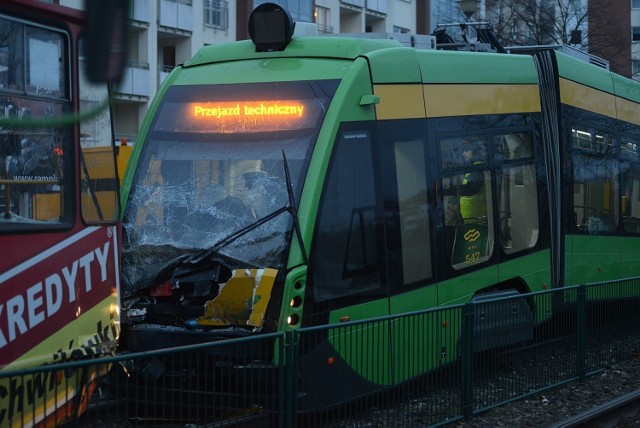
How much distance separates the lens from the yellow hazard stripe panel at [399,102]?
9.65 metres

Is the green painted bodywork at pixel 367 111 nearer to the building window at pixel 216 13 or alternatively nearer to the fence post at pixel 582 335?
the fence post at pixel 582 335

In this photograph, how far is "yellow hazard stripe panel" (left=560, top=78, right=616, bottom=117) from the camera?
42.9 feet

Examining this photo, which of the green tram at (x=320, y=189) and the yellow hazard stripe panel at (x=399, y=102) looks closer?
the green tram at (x=320, y=189)

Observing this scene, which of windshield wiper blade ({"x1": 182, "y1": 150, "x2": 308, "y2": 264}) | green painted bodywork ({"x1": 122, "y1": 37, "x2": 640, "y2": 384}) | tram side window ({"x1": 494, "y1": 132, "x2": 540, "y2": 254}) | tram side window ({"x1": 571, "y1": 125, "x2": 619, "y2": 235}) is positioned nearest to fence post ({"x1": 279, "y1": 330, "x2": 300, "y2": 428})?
green painted bodywork ({"x1": 122, "y1": 37, "x2": 640, "y2": 384})

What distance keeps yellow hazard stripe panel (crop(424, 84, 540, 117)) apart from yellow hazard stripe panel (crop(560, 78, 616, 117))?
795mm

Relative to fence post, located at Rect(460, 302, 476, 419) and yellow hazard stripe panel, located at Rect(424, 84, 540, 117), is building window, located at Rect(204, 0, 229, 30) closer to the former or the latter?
yellow hazard stripe panel, located at Rect(424, 84, 540, 117)

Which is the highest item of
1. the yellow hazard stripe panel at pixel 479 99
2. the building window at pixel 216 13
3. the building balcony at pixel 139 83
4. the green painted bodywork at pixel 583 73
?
the building window at pixel 216 13

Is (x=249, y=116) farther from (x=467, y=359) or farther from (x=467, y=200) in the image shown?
(x=467, y=359)

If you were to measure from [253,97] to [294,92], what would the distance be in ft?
1.34

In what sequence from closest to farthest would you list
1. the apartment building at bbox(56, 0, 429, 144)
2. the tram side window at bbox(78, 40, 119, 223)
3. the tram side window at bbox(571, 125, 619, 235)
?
1. the tram side window at bbox(78, 40, 119, 223)
2. the tram side window at bbox(571, 125, 619, 235)
3. the apartment building at bbox(56, 0, 429, 144)

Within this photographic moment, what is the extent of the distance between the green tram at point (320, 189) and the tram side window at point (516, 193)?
2 cm

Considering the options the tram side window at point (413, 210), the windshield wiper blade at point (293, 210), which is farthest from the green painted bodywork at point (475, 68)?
the windshield wiper blade at point (293, 210)

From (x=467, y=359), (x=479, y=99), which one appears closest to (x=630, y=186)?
(x=479, y=99)

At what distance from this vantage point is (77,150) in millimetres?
6836
